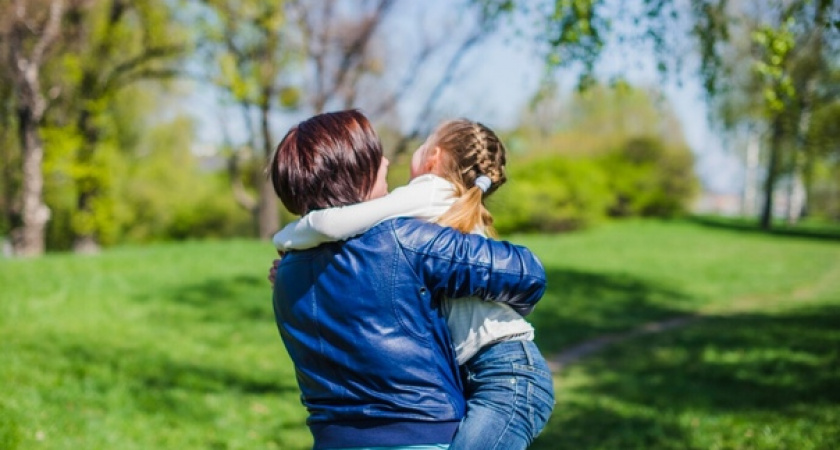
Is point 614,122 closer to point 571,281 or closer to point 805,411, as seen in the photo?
point 571,281

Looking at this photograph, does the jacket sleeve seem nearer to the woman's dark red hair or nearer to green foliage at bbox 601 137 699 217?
the woman's dark red hair

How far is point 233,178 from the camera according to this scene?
29109mm

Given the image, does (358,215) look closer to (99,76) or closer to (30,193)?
(30,193)

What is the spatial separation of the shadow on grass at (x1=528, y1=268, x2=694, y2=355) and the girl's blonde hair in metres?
8.41

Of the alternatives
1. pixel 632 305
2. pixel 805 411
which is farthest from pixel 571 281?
pixel 805 411

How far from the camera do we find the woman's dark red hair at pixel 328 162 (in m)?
2.09

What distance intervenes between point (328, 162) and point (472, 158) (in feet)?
1.67

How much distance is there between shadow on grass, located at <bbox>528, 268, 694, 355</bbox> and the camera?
1179 cm

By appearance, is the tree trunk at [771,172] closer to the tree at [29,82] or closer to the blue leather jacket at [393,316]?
the tree at [29,82]

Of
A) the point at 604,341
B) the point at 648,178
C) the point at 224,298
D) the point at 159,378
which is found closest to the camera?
the point at 159,378

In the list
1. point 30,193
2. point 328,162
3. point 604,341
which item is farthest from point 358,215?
point 30,193

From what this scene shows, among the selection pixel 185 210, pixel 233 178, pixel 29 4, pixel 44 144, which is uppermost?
pixel 29 4

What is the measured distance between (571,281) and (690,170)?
26365 mm

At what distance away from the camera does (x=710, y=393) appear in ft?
25.1
